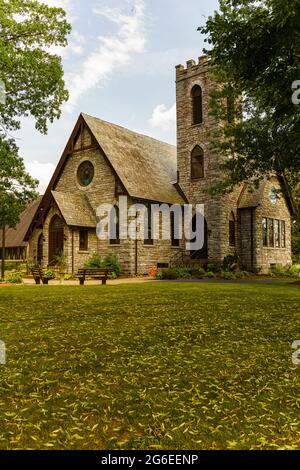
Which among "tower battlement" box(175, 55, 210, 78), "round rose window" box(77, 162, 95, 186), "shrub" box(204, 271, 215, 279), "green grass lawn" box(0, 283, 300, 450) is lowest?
"green grass lawn" box(0, 283, 300, 450)

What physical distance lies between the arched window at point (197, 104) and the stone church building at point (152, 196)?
8cm

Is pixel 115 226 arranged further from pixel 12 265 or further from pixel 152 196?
pixel 12 265

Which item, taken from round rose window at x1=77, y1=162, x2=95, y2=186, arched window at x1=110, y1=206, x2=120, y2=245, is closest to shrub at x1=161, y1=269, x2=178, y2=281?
arched window at x1=110, y1=206, x2=120, y2=245

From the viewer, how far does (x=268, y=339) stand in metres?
7.60

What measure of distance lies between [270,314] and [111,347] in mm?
5115

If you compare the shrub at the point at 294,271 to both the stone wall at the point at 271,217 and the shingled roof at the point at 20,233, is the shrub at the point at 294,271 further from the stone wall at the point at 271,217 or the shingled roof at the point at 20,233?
the shingled roof at the point at 20,233

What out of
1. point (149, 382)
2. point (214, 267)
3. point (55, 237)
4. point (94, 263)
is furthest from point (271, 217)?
point (149, 382)

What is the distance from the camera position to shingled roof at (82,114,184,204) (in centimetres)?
2908

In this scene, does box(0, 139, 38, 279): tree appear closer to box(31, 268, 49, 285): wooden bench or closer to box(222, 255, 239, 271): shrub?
box(31, 268, 49, 285): wooden bench

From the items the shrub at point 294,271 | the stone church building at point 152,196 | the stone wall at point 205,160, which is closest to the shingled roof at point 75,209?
the stone church building at point 152,196

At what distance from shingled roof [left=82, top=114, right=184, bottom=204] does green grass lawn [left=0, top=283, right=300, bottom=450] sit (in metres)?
19.8

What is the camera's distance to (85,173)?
31688 millimetres

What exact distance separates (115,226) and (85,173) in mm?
5638

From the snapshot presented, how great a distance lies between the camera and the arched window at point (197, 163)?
32469 millimetres
